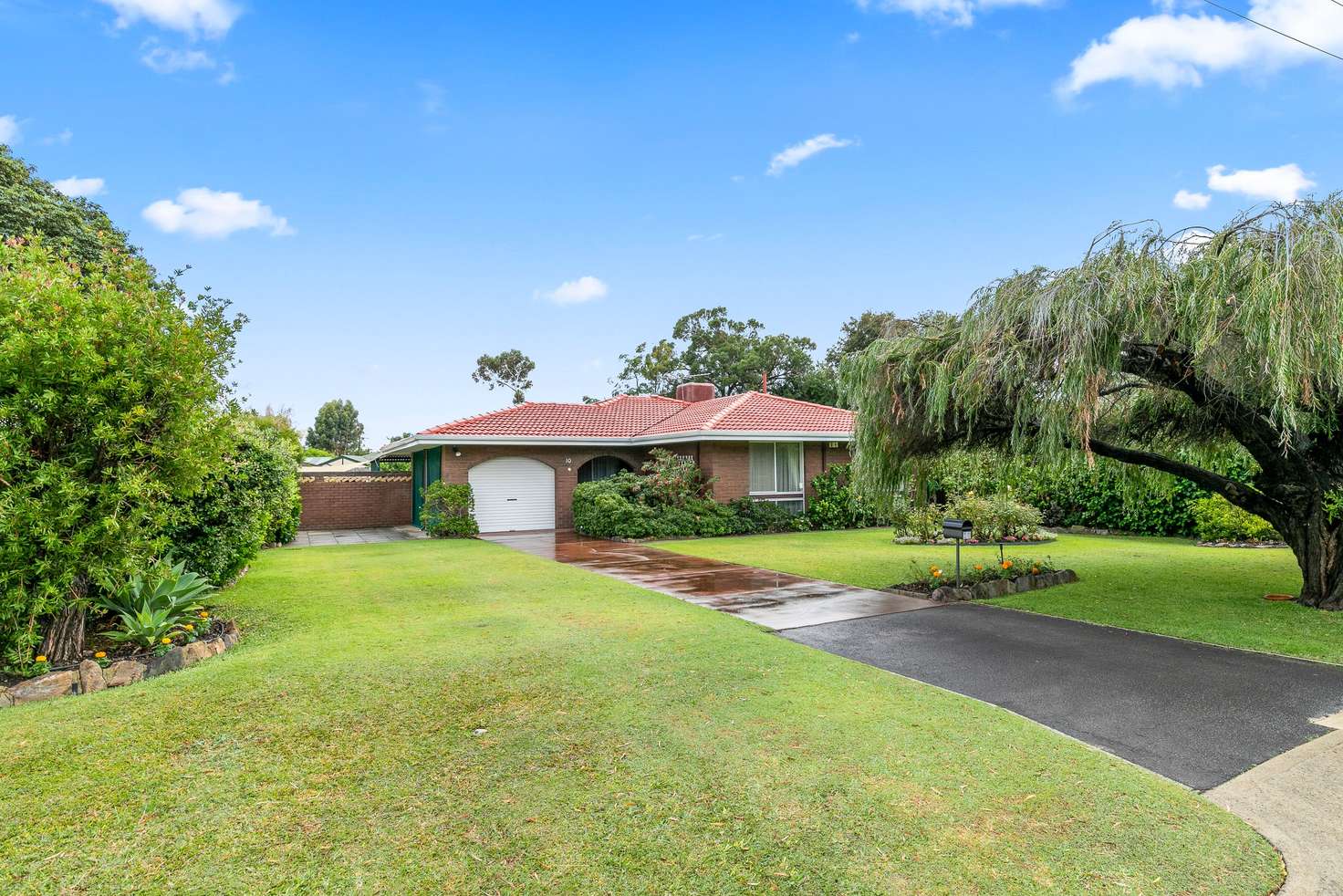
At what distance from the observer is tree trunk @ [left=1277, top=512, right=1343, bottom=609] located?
7562mm

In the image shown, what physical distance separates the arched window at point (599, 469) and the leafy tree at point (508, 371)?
94.1 feet

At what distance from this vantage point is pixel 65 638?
537 cm

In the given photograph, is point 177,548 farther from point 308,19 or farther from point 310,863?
point 308,19

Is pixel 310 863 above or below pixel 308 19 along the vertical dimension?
below

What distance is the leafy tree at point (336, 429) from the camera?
2393 inches

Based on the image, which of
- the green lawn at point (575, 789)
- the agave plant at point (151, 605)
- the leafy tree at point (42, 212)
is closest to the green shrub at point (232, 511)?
the agave plant at point (151, 605)

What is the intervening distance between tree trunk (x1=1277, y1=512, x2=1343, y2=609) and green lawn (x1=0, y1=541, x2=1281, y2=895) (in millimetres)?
5956

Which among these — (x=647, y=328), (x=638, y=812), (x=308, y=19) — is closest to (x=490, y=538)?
(x=308, y=19)

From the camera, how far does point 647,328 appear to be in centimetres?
4528

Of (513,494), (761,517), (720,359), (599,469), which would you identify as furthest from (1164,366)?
(720,359)

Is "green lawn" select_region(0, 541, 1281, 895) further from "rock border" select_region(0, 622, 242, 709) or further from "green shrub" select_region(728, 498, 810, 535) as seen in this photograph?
"green shrub" select_region(728, 498, 810, 535)

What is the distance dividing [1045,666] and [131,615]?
7.65m

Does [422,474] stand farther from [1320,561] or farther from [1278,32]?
[1278,32]

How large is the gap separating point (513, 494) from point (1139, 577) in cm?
1507
